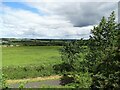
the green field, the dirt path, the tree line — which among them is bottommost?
the dirt path

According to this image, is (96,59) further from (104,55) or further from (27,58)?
(27,58)

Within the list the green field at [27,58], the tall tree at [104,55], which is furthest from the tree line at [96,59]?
the green field at [27,58]

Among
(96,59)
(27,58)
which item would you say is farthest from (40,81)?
(27,58)

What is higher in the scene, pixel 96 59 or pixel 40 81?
pixel 96 59

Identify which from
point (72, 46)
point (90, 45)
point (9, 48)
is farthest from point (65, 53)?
point (9, 48)

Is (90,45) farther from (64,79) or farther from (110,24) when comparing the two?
(64,79)

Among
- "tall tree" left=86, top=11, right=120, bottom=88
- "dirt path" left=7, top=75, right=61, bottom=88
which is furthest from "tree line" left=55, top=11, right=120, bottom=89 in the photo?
"dirt path" left=7, top=75, right=61, bottom=88

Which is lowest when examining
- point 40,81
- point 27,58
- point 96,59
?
point 40,81

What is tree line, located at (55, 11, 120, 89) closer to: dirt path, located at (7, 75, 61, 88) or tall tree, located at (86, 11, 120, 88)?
tall tree, located at (86, 11, 120, 88)

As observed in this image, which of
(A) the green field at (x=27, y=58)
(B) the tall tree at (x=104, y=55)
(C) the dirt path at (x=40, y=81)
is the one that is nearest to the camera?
(B) the tall tree at (x=104, y=55)

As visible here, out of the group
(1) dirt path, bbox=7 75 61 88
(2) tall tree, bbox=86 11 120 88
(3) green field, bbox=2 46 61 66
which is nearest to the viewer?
(2) tall tree, bbox=86 11 120 88

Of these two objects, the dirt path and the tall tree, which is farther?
the dirt path

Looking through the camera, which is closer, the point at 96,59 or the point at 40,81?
the point at 96,59

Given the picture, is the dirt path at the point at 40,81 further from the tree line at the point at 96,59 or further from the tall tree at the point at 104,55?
the tall tree at the point at 104,55
